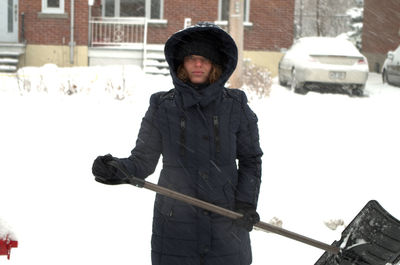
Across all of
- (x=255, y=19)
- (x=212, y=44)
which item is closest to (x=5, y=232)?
(x=212, y=44)

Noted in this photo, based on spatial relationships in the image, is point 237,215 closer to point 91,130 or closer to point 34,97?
point 91,130

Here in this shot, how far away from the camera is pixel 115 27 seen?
2066cm

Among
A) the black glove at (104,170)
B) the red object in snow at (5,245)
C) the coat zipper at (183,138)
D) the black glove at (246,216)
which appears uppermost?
the coat zipper at (183,138)

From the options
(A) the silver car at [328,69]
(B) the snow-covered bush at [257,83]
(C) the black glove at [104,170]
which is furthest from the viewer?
(A) the silver car at [328,69]

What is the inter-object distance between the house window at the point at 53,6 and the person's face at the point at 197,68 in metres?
17.5

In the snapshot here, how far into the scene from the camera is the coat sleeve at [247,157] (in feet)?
10.5

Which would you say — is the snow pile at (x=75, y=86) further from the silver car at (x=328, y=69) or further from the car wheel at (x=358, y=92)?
the car wheel at (x=358, y=92)

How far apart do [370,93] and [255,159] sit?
45.6 ft

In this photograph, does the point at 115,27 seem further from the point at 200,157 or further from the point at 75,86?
the point at 200,157

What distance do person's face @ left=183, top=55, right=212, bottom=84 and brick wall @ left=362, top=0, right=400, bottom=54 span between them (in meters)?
23.5

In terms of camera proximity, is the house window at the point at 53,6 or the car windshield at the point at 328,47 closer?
the car windshield at the point at 328,47

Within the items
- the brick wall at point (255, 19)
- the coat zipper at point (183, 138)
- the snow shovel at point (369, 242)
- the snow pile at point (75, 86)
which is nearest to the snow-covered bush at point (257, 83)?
the snow pile at point (75, 86)

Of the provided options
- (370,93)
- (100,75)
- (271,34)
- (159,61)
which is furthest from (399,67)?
(100,75)

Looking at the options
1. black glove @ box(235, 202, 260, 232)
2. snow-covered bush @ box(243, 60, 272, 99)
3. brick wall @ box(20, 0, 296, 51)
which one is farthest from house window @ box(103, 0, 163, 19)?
black glove @ box(235, 202, 260, 232)
